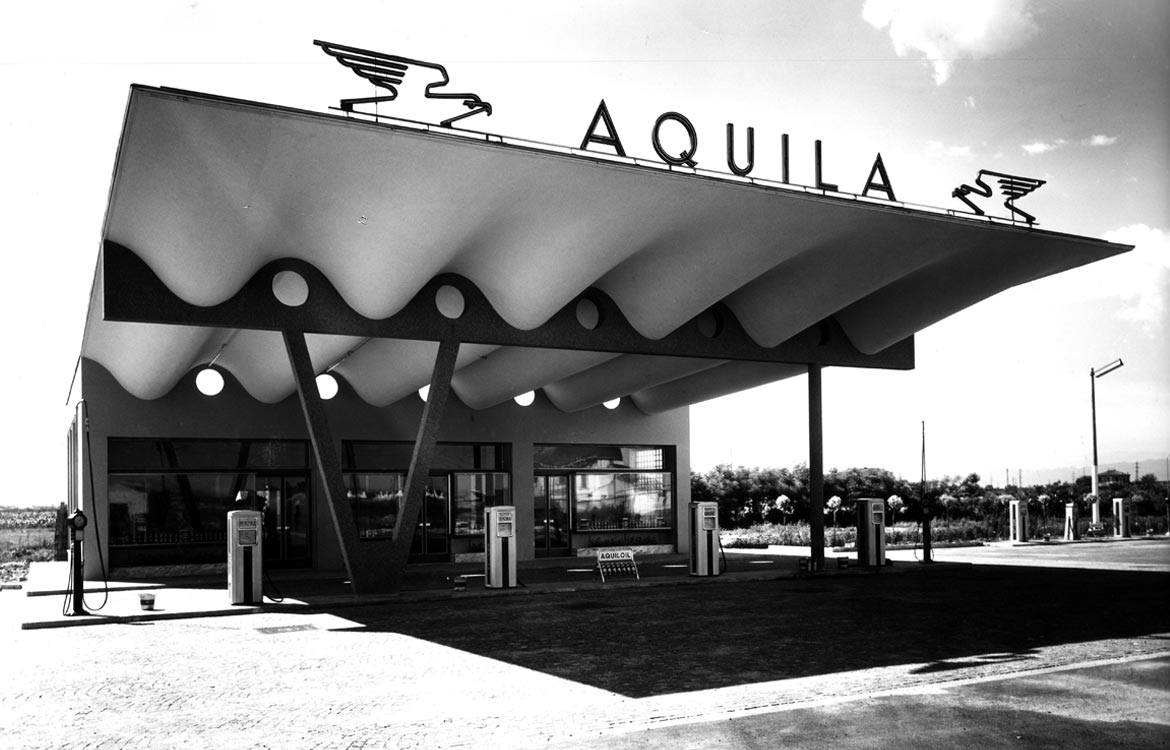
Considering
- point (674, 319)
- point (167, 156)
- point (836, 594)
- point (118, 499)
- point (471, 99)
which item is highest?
point (471, 99)

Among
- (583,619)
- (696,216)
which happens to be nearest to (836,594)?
(583,619)

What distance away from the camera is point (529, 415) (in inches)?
1110

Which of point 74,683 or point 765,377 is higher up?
point 765,377

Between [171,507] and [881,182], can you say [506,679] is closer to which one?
[881,182]

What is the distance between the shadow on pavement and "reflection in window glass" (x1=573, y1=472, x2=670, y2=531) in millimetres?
9961

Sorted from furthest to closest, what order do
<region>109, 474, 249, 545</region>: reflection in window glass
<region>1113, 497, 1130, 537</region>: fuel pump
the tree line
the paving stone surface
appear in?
the tree line < <region>1113, 497, 1130, 537</region>: fuel pump < <region>109, 474, 249, 545</region>: reflection in window glass < the paving stone surface

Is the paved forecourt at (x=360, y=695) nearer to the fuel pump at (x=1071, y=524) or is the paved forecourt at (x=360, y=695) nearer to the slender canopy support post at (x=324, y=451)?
the slender canopy support post at (x=324, y=451)

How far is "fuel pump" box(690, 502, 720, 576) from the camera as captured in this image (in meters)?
20.8

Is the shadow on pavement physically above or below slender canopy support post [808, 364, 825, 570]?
below

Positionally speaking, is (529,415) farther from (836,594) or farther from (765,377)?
(836,594)

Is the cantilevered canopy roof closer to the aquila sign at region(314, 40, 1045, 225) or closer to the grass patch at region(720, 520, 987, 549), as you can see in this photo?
the aquila sign at region(314, 40, 1045, 225)

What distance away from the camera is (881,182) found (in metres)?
19.6

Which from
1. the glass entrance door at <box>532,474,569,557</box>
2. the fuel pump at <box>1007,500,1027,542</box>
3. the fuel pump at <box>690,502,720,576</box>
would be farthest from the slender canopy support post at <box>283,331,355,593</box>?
the fuel pump at <box>1007,500,1027,542</box>

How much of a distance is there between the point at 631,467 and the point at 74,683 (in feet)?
69.7
